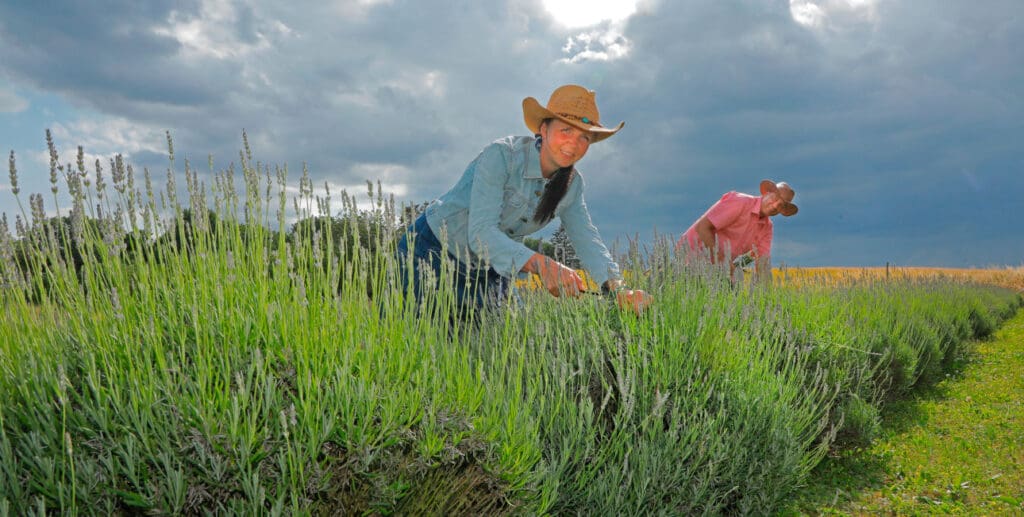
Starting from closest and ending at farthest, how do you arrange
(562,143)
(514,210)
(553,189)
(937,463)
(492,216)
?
(492,216) < (562,143) < (553,189) < (514,210) < (937,463)

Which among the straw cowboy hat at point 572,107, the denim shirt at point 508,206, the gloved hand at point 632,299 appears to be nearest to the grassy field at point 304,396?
the gloved hand at point 632,299

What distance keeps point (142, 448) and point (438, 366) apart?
906 mm

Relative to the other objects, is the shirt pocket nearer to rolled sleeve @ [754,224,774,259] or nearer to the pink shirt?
the pink shirt

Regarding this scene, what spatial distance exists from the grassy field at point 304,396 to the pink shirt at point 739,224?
384 cm

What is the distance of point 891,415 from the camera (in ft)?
18.5

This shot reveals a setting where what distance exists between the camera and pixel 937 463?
4.59 m

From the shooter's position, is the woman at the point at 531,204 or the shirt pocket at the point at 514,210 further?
the shirt pocket at the point at 514,210

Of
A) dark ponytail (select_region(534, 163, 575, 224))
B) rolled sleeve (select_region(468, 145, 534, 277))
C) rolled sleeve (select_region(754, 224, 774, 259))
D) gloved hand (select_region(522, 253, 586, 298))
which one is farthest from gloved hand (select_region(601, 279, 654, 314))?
rolled sleeve (select_region(754, 224, 774, 259))

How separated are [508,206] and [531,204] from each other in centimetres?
15

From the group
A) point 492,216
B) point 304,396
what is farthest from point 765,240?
point 304,396

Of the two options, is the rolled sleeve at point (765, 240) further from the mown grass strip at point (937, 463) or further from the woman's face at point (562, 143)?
the woman's face at point (562, 143)

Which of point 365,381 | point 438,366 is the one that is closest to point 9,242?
point 365,381

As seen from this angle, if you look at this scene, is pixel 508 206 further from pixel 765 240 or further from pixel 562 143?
pixel 765 240

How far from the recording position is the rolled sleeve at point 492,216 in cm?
328
